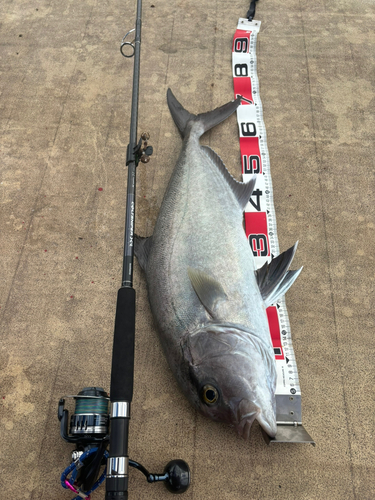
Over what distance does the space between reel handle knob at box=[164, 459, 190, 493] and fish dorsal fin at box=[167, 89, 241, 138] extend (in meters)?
2.48

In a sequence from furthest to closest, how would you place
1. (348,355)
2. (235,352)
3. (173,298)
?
(348,355) < (173,298) < (235,352)

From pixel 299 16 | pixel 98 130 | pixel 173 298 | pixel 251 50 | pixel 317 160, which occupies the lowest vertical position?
pixel 173 298

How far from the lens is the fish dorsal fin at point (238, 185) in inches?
120

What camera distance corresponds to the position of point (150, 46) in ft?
13.1

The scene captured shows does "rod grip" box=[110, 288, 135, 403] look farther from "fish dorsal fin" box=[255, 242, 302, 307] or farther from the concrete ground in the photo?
"fish dorsal fin" box=[255, 242, 302, 307]

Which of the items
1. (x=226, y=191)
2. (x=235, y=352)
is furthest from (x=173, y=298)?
(x=226, y=191)

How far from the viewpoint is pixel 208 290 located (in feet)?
7.95

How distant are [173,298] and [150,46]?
2.85 metres

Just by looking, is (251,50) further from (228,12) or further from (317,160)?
(317,160)

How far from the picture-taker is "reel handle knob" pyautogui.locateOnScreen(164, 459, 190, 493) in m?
2.25

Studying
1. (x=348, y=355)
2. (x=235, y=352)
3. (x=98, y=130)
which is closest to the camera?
(x=235, y=352)

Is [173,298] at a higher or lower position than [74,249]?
lower

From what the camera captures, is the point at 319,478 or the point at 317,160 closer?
the point at 319,478

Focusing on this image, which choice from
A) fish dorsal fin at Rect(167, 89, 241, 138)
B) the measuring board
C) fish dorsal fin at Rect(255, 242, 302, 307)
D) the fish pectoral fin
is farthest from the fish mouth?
fish dorsal fin at Rect(167, 89, 241, 138)
